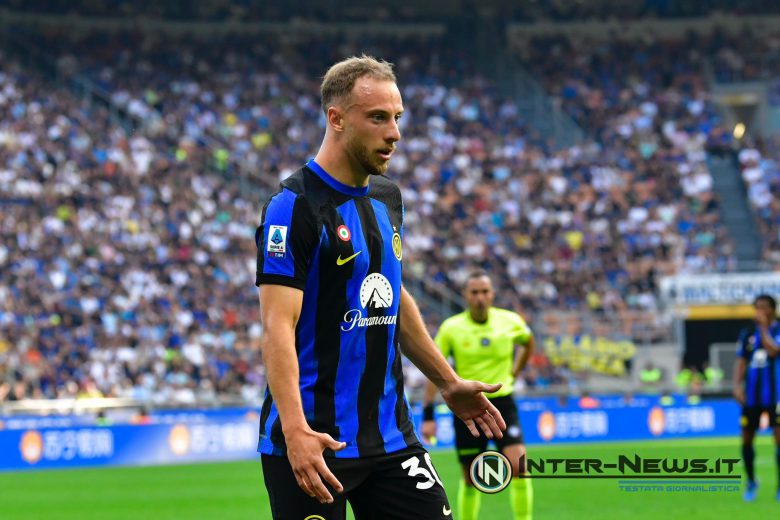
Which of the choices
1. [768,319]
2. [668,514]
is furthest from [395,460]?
[768,319]

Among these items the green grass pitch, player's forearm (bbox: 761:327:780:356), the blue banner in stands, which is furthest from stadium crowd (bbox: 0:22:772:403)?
player's forearm (bbox: 761:327:780:356)

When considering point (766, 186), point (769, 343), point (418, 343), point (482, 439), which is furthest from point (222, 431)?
point (418, 343)

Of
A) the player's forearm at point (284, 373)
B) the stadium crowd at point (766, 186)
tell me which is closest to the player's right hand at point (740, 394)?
the player's forearm at point (284, 373)

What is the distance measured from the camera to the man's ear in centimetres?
511

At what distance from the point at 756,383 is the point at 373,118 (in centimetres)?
1194

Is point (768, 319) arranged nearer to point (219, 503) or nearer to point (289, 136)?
point (219, 503)

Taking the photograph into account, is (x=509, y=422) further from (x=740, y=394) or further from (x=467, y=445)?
(x=740, y=394)

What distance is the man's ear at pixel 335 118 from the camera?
16.8 ft

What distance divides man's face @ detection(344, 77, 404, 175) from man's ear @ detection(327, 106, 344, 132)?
0.07 ft

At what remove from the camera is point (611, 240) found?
3491 centimetres

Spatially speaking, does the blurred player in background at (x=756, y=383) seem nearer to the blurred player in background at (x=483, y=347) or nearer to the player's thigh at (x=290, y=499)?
the blurred player in background at (x=483, y=347)

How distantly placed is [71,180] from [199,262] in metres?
3.54

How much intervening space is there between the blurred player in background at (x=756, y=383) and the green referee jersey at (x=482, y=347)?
13.4 ft

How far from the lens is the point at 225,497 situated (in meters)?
17.3
